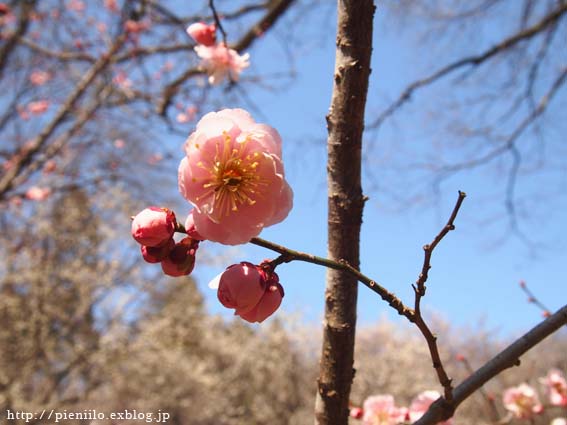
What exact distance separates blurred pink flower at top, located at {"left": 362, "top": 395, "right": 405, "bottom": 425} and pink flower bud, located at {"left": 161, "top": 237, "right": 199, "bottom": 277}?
1.01 meters

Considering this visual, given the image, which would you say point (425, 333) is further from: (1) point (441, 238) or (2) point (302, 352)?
(2) point (302, 352)

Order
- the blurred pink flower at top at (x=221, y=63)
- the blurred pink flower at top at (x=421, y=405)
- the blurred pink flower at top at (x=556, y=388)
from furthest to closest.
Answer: the blurred pink flower at top at (x=556, y=388) → the blurred pink flower at top at (x=221, y=63) → the blurred pink flower at top at (x=421, y=405)

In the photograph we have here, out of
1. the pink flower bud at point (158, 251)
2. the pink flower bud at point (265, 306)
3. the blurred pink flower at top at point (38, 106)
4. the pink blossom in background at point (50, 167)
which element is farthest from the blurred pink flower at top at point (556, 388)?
the blurred pink flower at top at point (38, 106)

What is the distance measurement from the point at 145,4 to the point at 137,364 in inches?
281

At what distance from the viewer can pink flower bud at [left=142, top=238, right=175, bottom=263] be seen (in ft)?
2.07

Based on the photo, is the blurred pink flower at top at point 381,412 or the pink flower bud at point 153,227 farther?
the blurred pink flower at top at point 381,412

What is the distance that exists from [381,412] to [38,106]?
4.53 meters

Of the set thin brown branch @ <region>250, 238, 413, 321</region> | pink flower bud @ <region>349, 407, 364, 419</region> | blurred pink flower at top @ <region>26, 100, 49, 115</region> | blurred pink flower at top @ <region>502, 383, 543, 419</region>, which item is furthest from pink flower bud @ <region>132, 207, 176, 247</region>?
blurred pink flower at top @ <region>26, 100, 49, 115</region>

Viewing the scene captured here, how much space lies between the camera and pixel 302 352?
34.4 feet

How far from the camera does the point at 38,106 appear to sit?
4570 mm

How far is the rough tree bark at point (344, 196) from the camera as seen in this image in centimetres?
84

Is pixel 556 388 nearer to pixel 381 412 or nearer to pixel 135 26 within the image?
pixel 381 412

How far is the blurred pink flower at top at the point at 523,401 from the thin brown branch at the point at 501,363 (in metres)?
1.54

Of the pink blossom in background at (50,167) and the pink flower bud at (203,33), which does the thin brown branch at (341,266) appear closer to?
the pink flower bud at (203,33)
